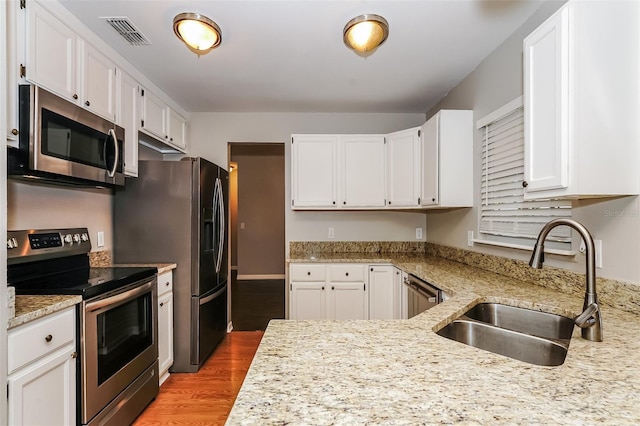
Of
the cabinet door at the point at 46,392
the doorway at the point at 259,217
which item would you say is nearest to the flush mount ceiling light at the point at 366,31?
the cabinet door at the point at 46,392

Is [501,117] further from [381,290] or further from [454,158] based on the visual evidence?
[381,290]

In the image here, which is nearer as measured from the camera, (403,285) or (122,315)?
(122,315)

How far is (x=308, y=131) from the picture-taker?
147 inches

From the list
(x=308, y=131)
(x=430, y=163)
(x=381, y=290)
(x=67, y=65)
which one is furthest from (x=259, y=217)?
→ (x=67, y=65)

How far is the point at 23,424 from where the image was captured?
1.28 metres

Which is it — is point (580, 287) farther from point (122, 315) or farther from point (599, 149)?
point (122, 315)

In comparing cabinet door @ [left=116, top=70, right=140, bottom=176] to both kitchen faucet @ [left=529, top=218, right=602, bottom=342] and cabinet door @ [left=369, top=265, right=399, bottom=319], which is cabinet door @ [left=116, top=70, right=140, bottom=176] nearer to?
cabinet door @ [left=369, top=265, right=399, bottom=319]

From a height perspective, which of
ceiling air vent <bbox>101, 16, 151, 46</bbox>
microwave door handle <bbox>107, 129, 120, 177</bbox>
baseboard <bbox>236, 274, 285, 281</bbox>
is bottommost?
baseboard <bbox>236, 274, 285, 281</bbox>

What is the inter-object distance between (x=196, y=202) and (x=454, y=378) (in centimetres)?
241

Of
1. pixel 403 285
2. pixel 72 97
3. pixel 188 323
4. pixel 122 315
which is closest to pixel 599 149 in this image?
pixel 403 285

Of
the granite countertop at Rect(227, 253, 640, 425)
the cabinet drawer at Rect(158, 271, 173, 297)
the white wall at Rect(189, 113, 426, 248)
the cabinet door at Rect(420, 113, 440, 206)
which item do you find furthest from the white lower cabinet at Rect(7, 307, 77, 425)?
the cabinet door at Rect(420, 113, 440, 206)

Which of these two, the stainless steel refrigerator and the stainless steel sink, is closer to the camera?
the stainless steel sink

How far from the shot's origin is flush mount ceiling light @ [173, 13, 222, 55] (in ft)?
5.87

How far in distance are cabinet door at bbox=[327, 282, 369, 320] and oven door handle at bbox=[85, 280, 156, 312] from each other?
1629 millimetres
